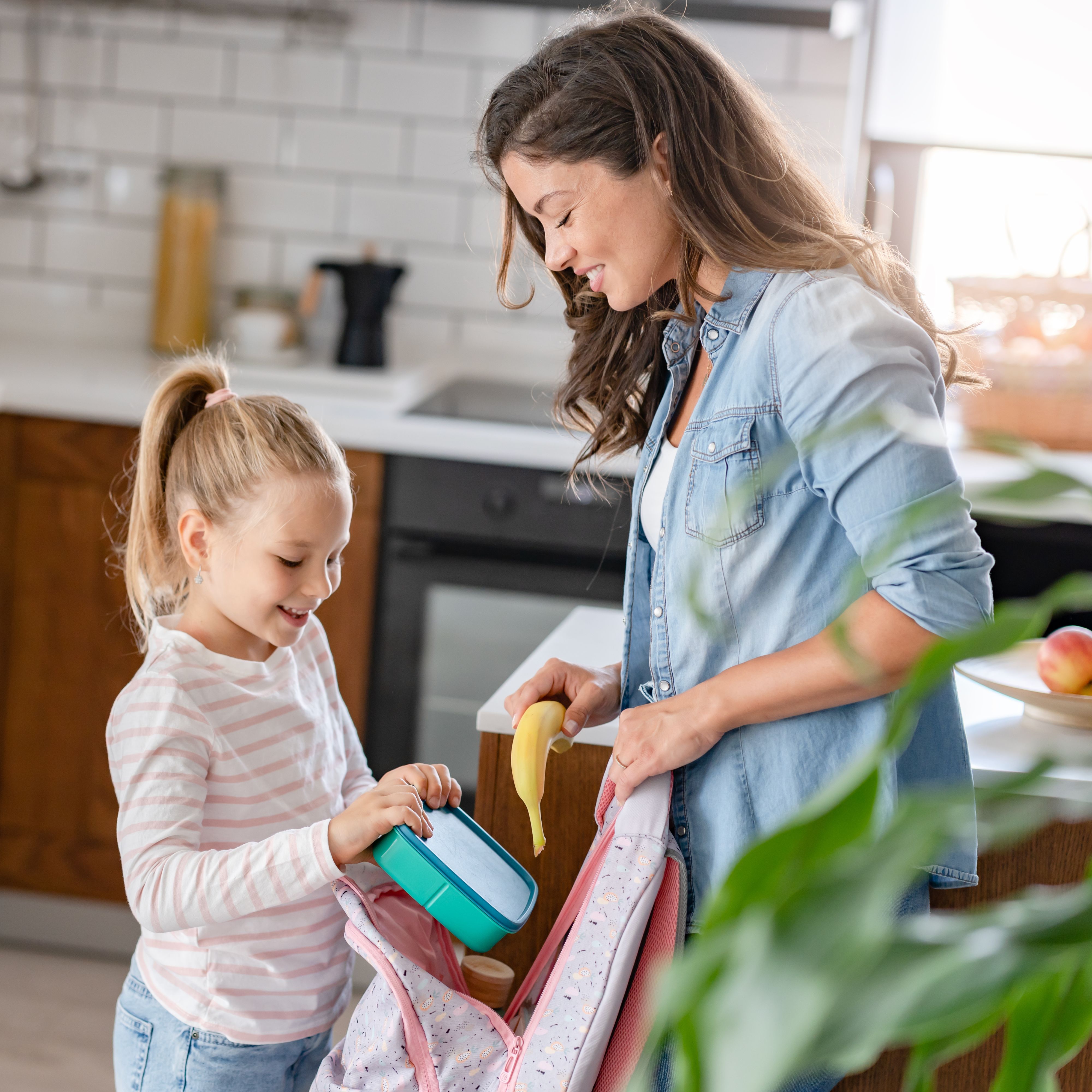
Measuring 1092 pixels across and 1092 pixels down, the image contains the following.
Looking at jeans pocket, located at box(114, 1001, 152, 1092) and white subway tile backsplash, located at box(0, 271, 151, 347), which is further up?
white subway tile backsplash, located at box(0, 271, 151, 347)

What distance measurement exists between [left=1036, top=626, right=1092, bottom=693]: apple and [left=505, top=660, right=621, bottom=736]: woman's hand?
1.41 feet

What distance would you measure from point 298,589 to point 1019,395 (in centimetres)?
181

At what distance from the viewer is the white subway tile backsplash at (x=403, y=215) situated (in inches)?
114

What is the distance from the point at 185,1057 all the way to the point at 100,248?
2322mm

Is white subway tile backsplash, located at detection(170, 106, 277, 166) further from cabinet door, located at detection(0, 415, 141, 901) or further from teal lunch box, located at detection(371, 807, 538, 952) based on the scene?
teal lunch box, located at detection(371, 807, 538, 952)

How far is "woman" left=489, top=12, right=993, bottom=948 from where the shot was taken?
2.93ft

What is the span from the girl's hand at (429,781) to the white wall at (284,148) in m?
1.95

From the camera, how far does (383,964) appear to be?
954 millimetres

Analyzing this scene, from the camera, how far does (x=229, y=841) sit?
3.55 ft

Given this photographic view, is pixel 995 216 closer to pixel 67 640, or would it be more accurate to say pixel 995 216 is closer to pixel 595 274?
pixel 595 274

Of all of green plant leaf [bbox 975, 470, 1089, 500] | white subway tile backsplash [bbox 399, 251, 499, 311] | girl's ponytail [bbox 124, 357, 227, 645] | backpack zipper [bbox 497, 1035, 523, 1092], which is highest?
white subway tile backsplash [bbox 399, 251, 499, 311]

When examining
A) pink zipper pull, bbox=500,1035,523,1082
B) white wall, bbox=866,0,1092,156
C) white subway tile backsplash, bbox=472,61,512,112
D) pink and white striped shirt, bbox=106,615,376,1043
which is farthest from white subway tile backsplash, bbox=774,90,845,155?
pink zipper pull, bbox=500,1035,523,1082

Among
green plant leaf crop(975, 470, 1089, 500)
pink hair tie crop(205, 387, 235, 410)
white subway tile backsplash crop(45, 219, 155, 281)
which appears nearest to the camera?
green plant leaf crop(975, 470, 1089, 500)

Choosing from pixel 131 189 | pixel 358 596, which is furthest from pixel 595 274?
pixel 131 189
